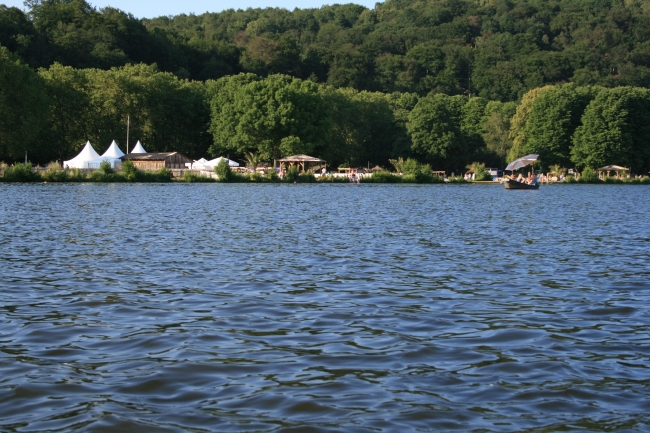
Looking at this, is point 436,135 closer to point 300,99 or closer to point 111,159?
point 300,99

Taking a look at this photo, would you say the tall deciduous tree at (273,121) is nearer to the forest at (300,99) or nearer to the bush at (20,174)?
the forest at (300,99)

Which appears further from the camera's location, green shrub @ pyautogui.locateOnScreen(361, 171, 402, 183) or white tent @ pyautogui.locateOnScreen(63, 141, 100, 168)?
green shrub @ pyautogui.locateOnScreen(361, 171, 402, 183)

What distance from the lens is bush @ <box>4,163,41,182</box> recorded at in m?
57.6

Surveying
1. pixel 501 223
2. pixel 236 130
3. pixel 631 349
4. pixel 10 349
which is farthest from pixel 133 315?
pixel 236 130

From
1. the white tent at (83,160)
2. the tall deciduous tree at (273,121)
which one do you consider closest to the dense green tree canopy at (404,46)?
the tall deciduous tree at (273,121)

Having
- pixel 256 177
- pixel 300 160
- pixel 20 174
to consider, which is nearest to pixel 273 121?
pixel 300 160

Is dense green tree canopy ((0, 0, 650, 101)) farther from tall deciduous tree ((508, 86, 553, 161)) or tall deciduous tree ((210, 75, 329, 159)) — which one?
tall deciduous tree ((508, 86, 553, 161))

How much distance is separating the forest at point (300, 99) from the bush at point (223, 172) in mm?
14637

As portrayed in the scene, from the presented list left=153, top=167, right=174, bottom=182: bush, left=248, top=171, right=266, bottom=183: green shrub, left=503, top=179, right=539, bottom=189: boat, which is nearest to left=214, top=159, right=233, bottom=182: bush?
left=248, top=171, right=266, bottom=183: green shrub

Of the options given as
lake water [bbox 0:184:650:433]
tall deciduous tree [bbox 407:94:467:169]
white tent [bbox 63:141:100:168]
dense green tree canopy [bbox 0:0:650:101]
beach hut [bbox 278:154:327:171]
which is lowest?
lake water [bbox 0:184:650:433]

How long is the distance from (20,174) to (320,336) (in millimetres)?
54759

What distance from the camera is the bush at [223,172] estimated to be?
6669cm

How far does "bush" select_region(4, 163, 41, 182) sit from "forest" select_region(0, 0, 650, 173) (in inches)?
421

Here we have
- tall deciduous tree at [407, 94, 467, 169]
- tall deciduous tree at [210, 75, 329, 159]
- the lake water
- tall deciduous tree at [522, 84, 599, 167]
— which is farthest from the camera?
tall deciduous tree at [522, 84, 599, 167]
